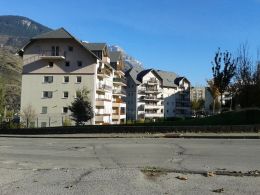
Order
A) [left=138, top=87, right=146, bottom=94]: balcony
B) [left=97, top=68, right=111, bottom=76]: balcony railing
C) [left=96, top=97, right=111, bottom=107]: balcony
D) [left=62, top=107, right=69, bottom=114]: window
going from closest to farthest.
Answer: [left=62, top=107, right=69, bottom=114]: window
[left=96, top=97, right=111, bottom=107]: balcony
[left=97, top=68, right=111, bottom=76]: balcony railing
[left=138, top=87, right=146, bottom=94]: balcony

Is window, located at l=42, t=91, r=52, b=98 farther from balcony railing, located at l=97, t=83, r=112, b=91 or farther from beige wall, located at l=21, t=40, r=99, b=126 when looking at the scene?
balcony railing, located at l=97, t=83, r=112, b=91

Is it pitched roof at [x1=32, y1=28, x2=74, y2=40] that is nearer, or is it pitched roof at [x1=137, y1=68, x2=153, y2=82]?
pitched roof at [x1=32, y1=28, x2=74, y2=40]

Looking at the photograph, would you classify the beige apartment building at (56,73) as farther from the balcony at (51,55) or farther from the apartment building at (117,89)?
the apartment building at (117,89)

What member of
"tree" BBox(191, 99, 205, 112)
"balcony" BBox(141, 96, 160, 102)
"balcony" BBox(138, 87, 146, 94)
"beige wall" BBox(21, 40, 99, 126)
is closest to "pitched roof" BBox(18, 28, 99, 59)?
"beige wall" BBox(21, 40, 99, 126)

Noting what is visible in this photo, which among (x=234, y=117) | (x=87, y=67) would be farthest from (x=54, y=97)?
(x=234, y=117)

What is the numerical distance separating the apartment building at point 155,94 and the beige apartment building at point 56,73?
49.7 m

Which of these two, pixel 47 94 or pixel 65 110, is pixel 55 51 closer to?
pixel 47 94

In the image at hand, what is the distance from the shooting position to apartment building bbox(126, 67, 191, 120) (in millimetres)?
129125

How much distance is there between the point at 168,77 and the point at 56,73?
75948 millimetres

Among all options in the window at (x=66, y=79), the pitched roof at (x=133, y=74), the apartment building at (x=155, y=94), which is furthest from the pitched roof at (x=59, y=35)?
the pitched roof at (x=133, y=74)

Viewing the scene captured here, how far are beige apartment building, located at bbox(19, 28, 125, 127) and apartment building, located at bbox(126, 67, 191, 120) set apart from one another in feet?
163

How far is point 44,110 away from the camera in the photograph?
76.6m

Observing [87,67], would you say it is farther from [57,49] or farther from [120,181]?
[120,181]

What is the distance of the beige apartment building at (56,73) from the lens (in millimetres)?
76250
